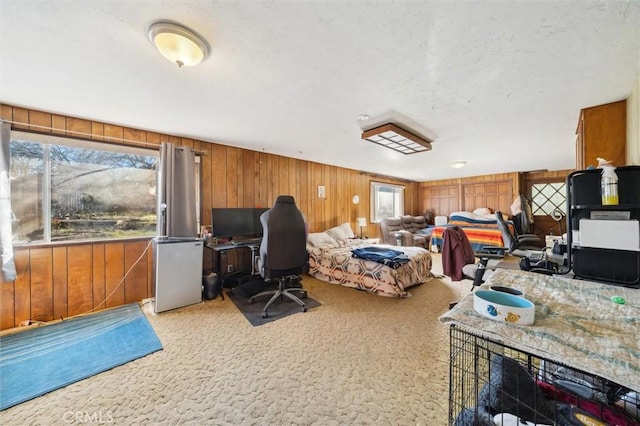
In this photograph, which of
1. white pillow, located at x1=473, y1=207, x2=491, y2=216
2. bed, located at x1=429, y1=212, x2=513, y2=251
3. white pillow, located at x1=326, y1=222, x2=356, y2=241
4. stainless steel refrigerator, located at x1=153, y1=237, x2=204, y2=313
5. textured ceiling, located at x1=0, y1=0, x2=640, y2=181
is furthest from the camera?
white pillow, located at x1=473, y1=207, x2=491, y2=216

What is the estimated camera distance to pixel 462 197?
23.3 ft

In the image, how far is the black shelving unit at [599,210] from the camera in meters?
1.24

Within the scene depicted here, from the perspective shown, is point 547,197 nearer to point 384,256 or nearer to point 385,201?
point 385,201

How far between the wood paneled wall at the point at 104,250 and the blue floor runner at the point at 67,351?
0.25 meters

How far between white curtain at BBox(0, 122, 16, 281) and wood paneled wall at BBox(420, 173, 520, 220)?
8775 millimetres

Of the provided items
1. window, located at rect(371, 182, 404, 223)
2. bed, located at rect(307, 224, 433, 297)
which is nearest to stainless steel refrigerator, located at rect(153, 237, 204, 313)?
bed, located at rect(307, 224, 433, 297)

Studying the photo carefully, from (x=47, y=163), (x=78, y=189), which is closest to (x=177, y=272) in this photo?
(x=78, y=189)

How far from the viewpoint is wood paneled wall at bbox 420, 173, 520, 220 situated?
20.6 feet

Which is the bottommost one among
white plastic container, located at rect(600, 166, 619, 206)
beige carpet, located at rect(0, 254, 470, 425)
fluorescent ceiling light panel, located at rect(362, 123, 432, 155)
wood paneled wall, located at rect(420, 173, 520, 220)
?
beige carpet, located at rect(0, 254, 470, 425)

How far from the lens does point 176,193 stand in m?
2.97

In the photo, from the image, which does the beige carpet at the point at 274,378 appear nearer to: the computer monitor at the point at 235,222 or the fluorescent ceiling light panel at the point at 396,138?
the computer monitor at the point at 235,222

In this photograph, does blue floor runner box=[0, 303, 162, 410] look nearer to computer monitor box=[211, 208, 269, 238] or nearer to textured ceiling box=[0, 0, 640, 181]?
computer monitor box=[211, 208, 269, 238]

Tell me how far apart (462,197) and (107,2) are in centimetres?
817

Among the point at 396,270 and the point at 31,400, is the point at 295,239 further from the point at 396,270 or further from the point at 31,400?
the point at 31,400
